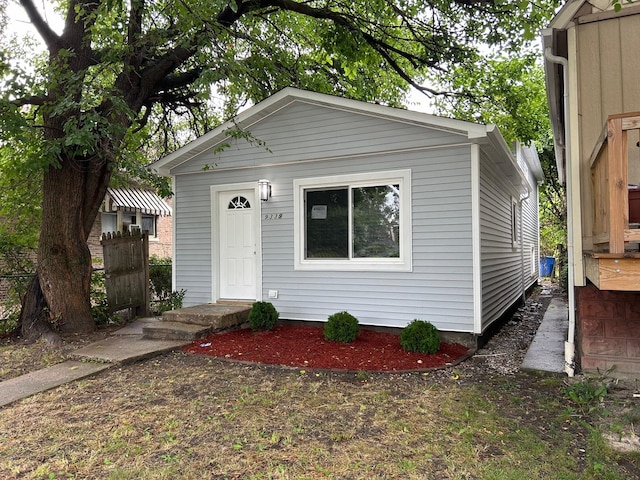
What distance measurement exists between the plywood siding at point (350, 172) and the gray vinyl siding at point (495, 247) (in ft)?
1.53

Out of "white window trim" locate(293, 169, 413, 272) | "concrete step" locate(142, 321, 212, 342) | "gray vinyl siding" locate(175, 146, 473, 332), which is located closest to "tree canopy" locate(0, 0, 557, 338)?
"concrete step" locate(142, 321, 212, 342)

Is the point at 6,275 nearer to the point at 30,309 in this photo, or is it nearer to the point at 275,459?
the point at 30,309

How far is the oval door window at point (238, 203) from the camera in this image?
759 cm

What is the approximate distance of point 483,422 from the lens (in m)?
3.36

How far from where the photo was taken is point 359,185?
21.6ft

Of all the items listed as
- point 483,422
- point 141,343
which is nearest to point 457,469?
point 483,422

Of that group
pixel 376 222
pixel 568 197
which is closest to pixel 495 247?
pixel 376 222

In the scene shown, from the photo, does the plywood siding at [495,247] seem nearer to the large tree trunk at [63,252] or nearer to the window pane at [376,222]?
the window pane at [376,222]

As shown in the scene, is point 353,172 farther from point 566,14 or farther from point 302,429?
point 302,429

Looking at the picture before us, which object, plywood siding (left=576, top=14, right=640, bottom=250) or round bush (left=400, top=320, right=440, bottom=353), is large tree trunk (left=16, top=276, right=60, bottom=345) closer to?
round bush (left=400, top=320, right=440, bottom=353)

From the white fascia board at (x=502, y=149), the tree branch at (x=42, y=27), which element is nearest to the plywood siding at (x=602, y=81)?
the white fascia board at (x=502, y=149)

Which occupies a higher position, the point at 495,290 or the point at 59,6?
the point at 59,6

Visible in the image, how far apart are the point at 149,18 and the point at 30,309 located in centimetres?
499

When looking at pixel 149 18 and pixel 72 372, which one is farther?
pixel 149 18
